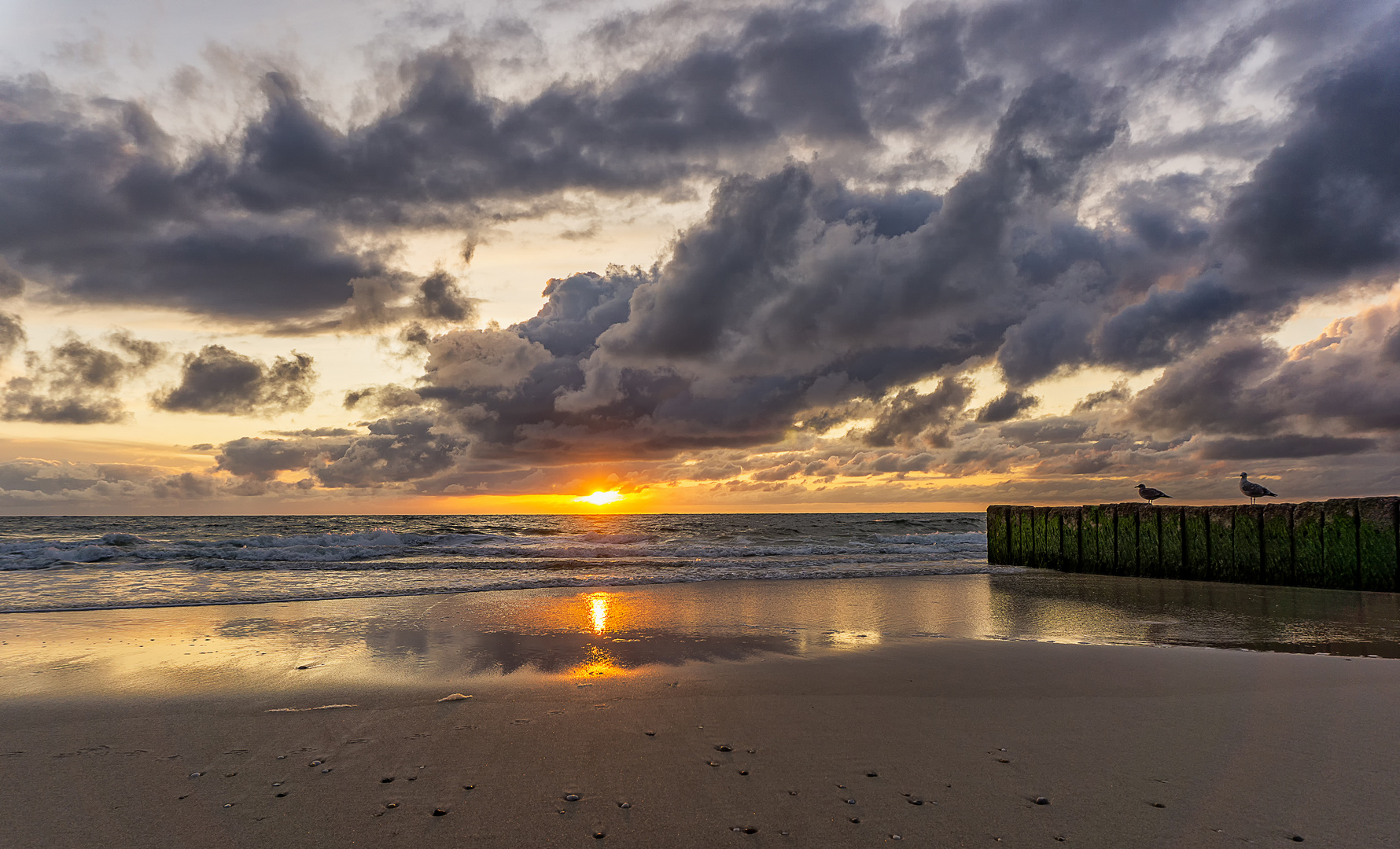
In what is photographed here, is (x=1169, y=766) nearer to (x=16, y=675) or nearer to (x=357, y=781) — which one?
(x=357, y=781)

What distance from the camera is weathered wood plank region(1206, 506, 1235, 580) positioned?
14.5m

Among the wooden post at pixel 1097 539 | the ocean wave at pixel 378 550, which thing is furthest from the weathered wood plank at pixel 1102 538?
the ocean wave at pixel 378 550

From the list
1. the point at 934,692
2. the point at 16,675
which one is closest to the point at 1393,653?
the point at 934,692

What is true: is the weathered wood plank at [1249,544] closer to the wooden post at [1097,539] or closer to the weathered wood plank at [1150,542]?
the weathered wood plank at [1150,542]

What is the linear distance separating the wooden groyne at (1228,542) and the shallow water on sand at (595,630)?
2.36 ft

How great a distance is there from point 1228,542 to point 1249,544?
393 millimetres

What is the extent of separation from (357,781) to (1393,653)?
30.6ft

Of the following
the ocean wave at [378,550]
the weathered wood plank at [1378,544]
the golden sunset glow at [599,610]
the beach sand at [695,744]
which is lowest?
the ocean wave at [378,550]

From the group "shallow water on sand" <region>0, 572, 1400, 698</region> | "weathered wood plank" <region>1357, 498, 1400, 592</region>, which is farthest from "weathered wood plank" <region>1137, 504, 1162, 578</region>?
"weathered wood plank" <region>1357, 498, 1400, 592</region>

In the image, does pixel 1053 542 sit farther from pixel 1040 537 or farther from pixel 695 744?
pixel 695 744

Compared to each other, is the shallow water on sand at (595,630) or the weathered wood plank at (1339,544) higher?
the weathered wood plank at (1339,544)

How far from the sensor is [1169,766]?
3889mm

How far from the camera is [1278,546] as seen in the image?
1377cm

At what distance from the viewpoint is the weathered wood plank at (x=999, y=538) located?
20094 millimetres
